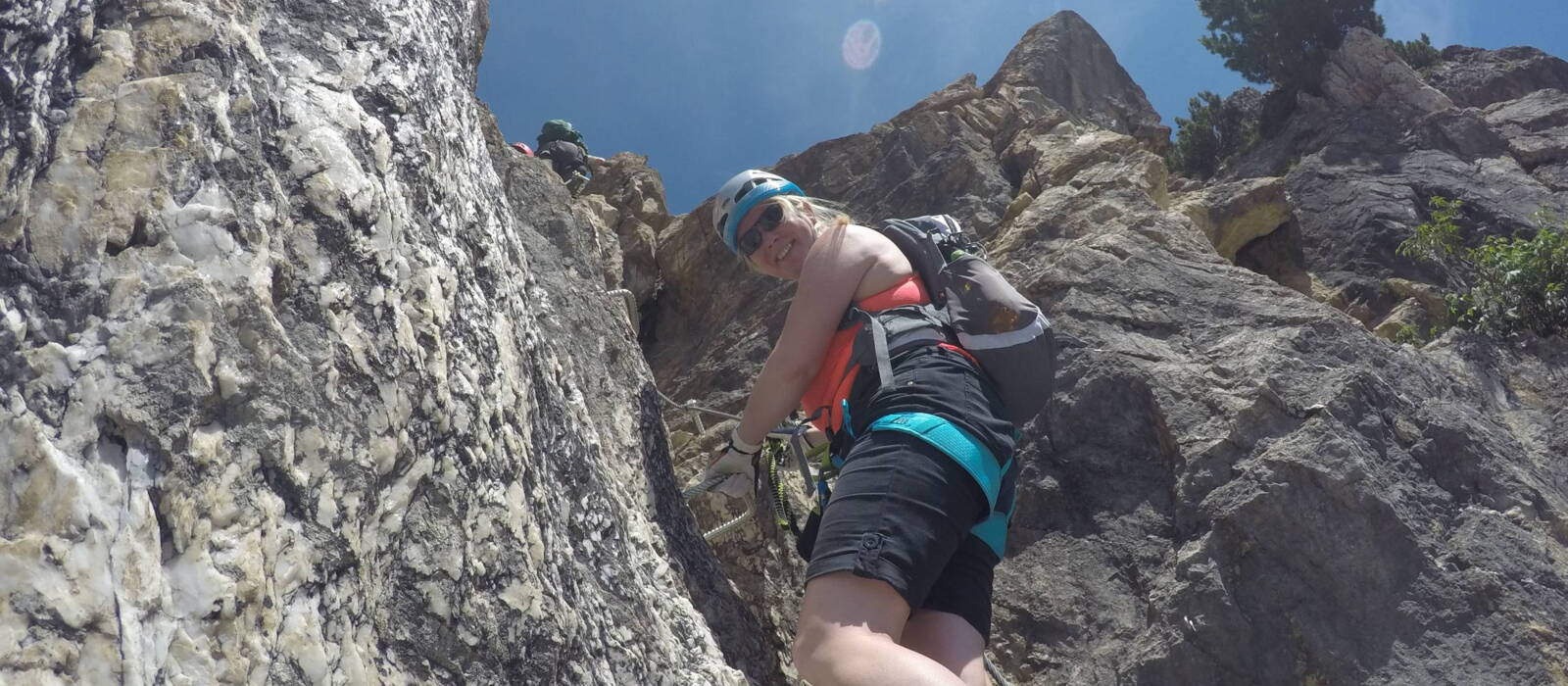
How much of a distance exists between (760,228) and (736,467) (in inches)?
41.1

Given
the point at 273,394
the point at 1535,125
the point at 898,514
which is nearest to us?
the point at 273,394

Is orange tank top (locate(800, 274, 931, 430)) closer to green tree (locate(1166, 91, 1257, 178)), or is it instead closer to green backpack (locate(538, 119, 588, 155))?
green backpack (locate(538, 119, 588, 155))

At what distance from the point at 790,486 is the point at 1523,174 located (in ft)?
44.7

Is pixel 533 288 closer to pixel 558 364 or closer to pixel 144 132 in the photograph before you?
pixel 558 364

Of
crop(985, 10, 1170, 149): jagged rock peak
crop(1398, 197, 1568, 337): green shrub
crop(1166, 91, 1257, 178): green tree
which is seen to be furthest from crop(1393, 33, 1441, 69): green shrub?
crop(1398, 197, 1568, 337): green shrub

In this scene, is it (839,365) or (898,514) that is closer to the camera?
(898,514)

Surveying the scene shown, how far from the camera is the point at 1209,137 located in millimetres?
21422

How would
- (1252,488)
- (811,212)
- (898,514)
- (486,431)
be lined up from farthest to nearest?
(1252,488) < (811,212) < (898,514) < (486,431)

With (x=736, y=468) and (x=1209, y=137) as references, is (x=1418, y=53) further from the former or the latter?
(x=736, y=468)

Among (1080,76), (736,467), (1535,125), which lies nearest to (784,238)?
(736,467)

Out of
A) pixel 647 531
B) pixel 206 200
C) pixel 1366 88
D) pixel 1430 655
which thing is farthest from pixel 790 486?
pixel 1366 88

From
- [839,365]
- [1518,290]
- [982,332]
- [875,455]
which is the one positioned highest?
[1518,290]

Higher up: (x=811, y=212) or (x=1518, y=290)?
(x=1518, y=290)

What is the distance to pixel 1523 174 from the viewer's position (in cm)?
1352
